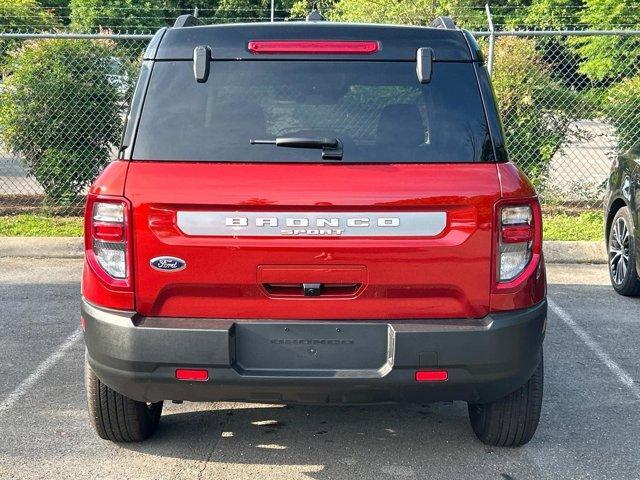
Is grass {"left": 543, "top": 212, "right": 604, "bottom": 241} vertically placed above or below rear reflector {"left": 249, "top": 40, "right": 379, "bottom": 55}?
below

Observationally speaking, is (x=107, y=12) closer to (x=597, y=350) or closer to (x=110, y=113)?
(x=110, y=113)

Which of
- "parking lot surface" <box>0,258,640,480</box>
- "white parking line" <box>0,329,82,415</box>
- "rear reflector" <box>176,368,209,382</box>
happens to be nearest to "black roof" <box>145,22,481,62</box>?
"rear reflector" <box>176,368,209,382</box>

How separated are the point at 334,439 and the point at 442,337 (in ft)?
3.78

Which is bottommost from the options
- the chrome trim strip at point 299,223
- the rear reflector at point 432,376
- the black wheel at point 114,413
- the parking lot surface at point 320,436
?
the parking lot surface at point 320,436

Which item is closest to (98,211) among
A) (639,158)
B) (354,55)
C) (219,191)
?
(219,191)

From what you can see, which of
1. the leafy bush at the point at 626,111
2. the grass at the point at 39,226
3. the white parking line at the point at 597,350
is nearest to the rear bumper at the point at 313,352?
the white parking line at the point at 597,350

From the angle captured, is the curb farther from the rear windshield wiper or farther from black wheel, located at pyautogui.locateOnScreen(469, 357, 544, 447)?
the rear windshield wiper

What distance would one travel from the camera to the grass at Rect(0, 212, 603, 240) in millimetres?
9094

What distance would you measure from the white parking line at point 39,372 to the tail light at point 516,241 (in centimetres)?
285

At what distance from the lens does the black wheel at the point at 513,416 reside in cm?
377

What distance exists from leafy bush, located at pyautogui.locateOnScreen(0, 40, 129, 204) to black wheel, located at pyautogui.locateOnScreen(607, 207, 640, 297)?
566cm

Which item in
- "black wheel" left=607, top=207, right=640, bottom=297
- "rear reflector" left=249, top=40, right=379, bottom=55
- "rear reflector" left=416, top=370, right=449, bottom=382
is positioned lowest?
"black wheel" left=607, top=207, right=640, bottom=297

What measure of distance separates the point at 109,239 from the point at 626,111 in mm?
7905

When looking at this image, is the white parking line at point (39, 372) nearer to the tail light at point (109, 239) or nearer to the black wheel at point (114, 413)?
the black wheel at point (114, 413)
